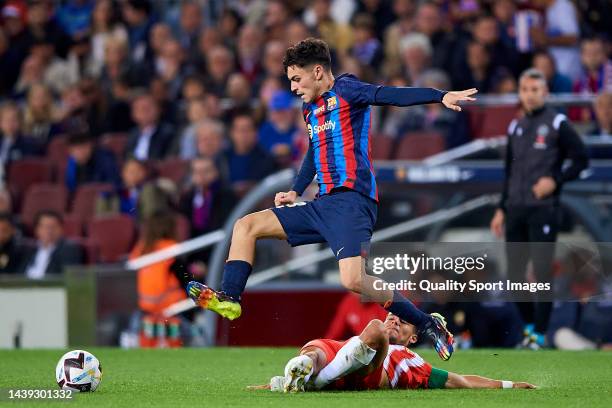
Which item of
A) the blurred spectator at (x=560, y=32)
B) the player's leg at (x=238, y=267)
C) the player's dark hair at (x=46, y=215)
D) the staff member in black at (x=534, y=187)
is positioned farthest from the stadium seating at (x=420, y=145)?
the player's leg at (x=238, y=267)

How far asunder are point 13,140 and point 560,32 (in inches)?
282

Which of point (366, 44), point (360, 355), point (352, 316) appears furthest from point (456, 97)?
point (366, 44)

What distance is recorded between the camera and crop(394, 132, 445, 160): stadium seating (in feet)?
46.5

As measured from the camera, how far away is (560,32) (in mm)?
15414

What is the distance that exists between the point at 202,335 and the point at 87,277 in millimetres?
1274

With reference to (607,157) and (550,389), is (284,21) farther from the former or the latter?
(550,389)

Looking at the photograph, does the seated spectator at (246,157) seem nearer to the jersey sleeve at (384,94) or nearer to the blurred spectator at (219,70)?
the blurred spectator at (219,70)

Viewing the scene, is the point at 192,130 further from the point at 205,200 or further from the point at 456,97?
the point at 456,97

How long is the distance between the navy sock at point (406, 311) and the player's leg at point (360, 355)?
0.43 metres

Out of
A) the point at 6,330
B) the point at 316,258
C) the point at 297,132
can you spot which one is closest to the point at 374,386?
the point at 316,258

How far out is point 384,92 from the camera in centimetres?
819

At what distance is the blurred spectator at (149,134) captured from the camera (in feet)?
53.7

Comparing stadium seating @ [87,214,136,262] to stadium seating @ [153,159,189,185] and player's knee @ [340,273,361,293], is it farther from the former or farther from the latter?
player's knee @ [340,273,361,293]

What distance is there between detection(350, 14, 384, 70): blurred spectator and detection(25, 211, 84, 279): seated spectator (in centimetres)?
426
